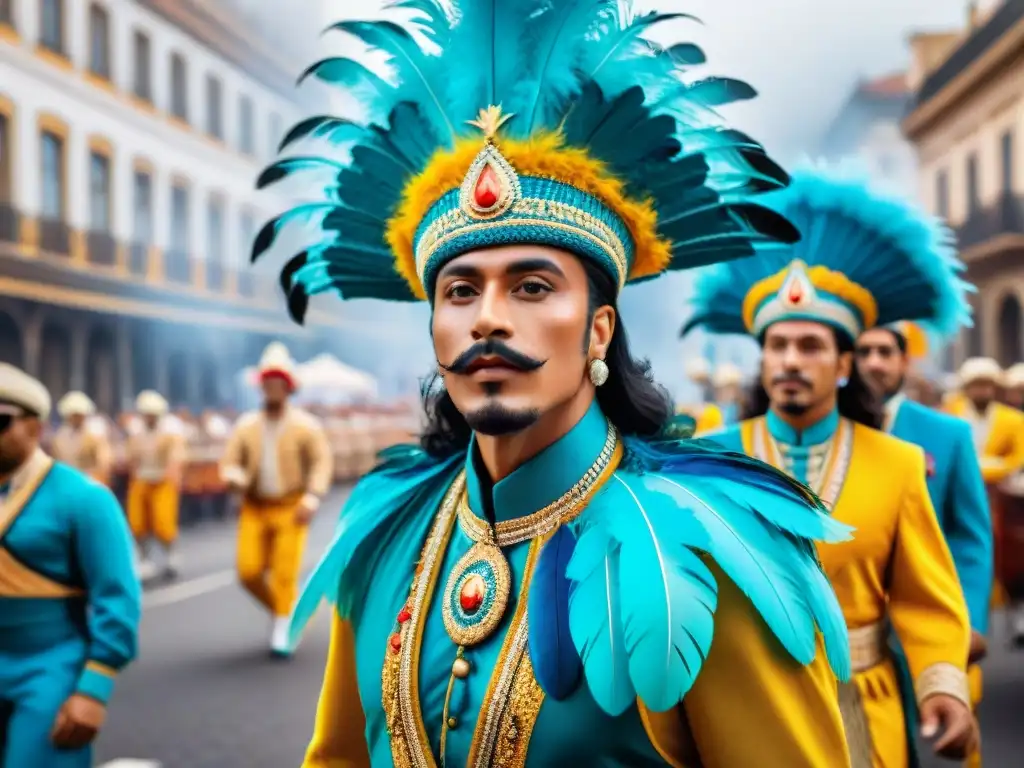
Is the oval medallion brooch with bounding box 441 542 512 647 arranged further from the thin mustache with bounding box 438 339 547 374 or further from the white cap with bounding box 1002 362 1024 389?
the white cap with bounding box 1002 362 1024 389

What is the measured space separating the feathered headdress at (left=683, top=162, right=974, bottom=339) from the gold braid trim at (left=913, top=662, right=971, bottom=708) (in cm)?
111

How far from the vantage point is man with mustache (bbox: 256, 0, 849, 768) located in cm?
183

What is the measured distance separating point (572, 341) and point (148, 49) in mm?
22635

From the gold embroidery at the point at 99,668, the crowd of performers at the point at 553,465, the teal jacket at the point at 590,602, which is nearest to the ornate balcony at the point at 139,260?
the gold embroidery at the point at 99,668

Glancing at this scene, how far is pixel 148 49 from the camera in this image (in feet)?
74.2

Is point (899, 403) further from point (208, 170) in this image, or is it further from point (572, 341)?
point (208, 170)

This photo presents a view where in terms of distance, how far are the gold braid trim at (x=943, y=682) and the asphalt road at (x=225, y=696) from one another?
2938 millimetres

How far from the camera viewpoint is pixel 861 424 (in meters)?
3.87

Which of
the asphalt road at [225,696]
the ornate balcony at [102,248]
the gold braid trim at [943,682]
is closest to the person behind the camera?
the gold braid trim at [943,682]

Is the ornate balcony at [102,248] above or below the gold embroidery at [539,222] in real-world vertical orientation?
above

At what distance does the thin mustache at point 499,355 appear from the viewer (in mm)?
1974

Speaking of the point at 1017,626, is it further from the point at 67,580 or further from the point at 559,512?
the point at 559,512

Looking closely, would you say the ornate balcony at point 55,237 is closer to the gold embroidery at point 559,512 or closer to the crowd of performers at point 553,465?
the crowd of performers at point 553,465

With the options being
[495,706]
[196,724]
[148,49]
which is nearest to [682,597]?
[495,706]
